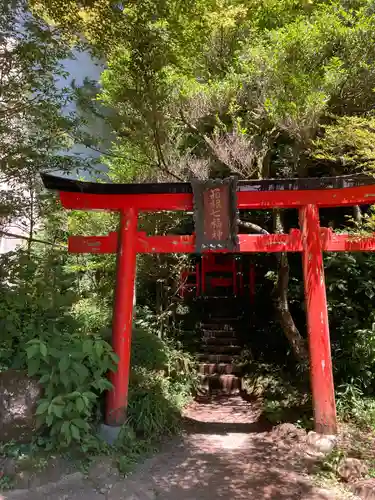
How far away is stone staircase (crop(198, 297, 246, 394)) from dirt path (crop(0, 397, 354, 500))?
115 inches

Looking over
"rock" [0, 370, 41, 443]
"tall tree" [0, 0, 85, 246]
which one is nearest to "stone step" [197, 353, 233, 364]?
"tall tree" [0, 0, 85, 246]

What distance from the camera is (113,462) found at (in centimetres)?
455

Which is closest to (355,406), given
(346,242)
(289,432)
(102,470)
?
(289,432)

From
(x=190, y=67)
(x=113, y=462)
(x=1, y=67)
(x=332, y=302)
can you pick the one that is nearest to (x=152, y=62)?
(x=190, y=67)

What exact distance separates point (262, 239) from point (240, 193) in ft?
2.54

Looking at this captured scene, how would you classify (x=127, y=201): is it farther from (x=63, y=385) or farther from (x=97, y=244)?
(x=63, y=385)

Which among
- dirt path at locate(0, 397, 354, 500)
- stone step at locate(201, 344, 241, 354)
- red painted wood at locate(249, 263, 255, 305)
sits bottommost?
dirt path at locate(0, 397, 354, 500)

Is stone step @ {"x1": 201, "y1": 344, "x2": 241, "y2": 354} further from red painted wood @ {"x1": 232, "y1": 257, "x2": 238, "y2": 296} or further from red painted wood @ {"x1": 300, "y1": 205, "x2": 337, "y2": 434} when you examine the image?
red painted wood @ {"x1": 300, "y1": 205, "x2": 337, "y2": 434}

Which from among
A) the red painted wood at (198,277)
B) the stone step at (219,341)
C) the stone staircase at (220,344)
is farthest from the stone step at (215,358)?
the red painted wood at (198,277)

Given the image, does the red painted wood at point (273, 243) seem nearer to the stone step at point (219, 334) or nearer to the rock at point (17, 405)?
the rock at point (17, 405)

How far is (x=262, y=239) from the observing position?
548 cm

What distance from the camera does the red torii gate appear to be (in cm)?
520

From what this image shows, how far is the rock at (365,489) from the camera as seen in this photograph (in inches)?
153

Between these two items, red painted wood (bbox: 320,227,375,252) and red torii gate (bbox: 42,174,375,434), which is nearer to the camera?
red torii gate (bbox: 42,174,375,434)
